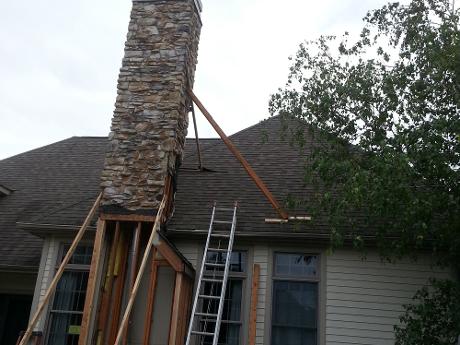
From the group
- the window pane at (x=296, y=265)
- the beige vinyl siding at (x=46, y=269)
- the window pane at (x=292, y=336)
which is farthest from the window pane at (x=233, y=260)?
the beige vinyl siding at (x=46, y=269)

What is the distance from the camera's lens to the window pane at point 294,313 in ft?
27.8

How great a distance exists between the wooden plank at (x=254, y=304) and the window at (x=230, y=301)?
0.30 m

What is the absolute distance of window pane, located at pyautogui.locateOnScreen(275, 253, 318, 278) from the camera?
29.0 ft

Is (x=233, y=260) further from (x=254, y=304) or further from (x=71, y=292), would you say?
(x=71, y=292)

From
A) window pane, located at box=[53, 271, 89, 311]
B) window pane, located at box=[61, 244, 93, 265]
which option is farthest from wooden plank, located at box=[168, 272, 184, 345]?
window pane, located at box=[61, 244, 93, 265]

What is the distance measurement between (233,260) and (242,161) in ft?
5.94

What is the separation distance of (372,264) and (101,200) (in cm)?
479

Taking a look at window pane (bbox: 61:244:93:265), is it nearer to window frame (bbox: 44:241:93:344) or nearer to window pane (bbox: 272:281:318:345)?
window frame (bbox: 44:241:93:344)

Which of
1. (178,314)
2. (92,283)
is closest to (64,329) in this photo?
(92,283)

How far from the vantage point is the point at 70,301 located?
9.40m

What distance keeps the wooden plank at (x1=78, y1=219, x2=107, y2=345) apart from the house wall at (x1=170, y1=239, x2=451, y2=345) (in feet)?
8.32

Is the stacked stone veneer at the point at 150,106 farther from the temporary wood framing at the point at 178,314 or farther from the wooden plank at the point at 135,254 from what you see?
the temporary wood framing at the point at 178,314

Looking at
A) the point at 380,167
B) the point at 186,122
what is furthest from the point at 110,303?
the point at 380,167

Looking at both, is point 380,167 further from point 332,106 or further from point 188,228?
point 188,228
